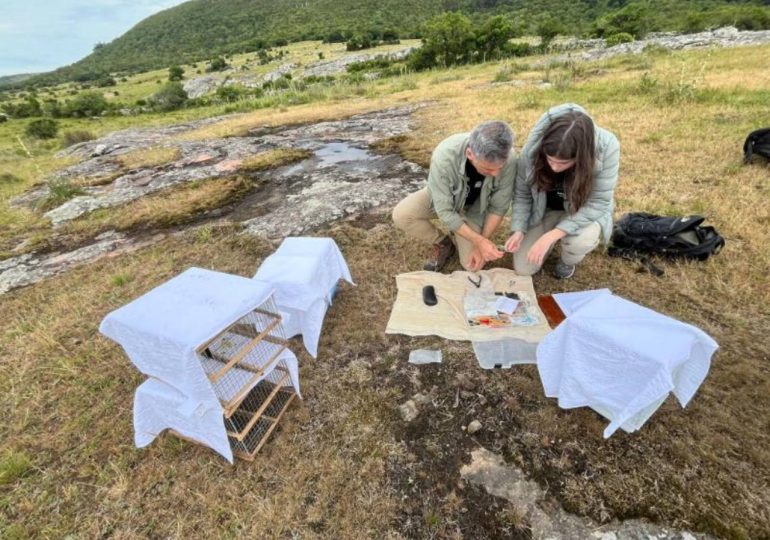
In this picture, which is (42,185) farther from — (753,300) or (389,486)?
(753,300)

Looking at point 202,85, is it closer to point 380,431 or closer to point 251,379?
point 251,379

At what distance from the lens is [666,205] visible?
411 centimetres

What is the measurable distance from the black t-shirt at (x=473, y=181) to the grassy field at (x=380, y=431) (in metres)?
0.90

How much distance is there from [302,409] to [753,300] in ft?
11.5

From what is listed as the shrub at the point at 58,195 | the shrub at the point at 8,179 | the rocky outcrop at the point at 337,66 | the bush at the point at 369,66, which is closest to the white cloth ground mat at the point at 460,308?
the shrub at the point at 58,195

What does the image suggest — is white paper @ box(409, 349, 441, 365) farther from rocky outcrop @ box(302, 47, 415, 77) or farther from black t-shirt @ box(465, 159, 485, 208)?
rocky outcrop @ box(302, 47, 415, 77)

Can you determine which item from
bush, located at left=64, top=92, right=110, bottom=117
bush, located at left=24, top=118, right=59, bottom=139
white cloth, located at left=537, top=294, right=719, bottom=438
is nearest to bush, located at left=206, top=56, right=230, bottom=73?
bush, located at left=64, top=92, right=110, bottom=117

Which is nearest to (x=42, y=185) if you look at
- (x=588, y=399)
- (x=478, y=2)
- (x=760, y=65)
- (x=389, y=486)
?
(x=389, y=486)

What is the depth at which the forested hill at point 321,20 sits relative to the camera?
1309 inches

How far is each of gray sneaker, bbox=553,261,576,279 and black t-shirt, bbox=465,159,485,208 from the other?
97 cm

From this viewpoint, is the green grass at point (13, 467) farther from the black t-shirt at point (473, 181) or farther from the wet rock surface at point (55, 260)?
the black t-shirt at point (473, 181)

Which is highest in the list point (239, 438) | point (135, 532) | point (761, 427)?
point (239, 438)

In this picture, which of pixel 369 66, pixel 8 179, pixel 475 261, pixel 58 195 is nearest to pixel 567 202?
pixel 475 261

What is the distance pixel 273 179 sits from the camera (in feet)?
21.9
